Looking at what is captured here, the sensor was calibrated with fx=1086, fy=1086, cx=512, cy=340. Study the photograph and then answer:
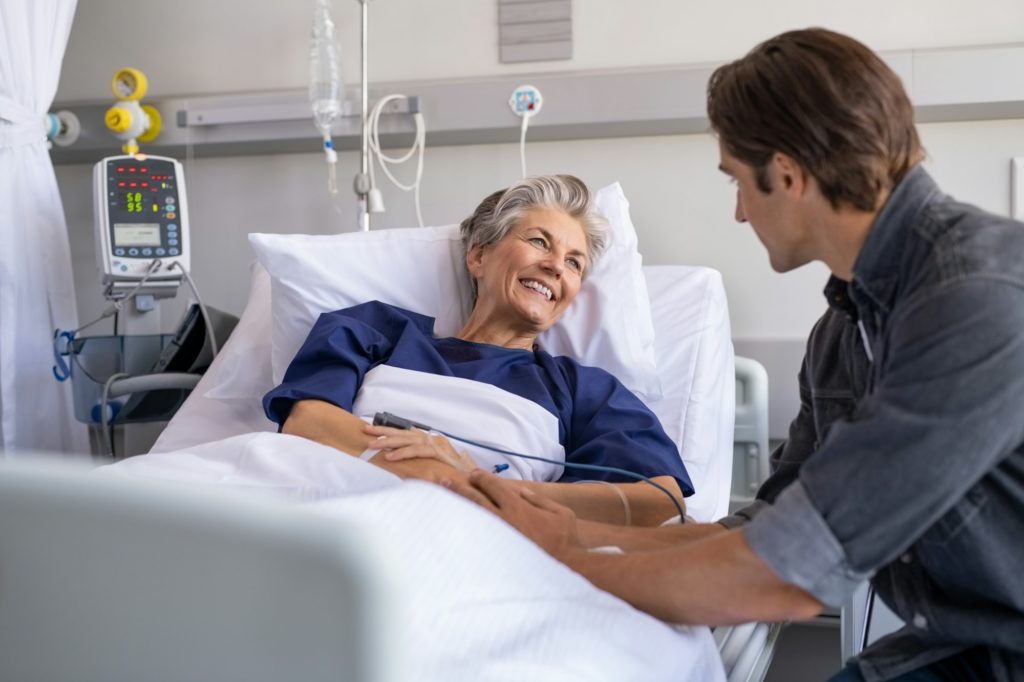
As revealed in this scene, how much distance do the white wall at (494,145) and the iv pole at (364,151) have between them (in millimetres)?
178

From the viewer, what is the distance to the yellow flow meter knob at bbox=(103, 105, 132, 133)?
3.10 metres

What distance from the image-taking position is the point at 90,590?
0.81m

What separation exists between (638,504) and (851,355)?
1.56 ft

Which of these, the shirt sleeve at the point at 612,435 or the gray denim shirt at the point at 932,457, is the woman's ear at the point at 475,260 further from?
the gray denim shirt at the point at 932,457

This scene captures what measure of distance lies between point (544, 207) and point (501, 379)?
0.41m

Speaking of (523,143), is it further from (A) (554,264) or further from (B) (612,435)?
(B) (612,435)

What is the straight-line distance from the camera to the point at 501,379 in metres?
2.05

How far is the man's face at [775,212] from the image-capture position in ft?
4.02

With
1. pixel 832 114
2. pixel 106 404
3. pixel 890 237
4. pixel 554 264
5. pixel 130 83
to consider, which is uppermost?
pixel 130 83

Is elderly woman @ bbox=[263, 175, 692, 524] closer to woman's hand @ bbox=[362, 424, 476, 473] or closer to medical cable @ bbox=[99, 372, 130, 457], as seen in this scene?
woman's hand @ bbox=[362, 424, 476, 473]

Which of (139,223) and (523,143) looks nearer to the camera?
(139,223)

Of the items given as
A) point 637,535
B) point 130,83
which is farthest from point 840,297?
point 130,83

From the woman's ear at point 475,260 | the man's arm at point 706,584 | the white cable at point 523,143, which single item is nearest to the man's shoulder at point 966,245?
the man's arm at point 706,584

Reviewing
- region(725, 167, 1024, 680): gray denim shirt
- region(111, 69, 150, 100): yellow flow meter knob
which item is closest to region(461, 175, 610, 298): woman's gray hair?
region(725, 167, 1024, 680): gray denim shirt
